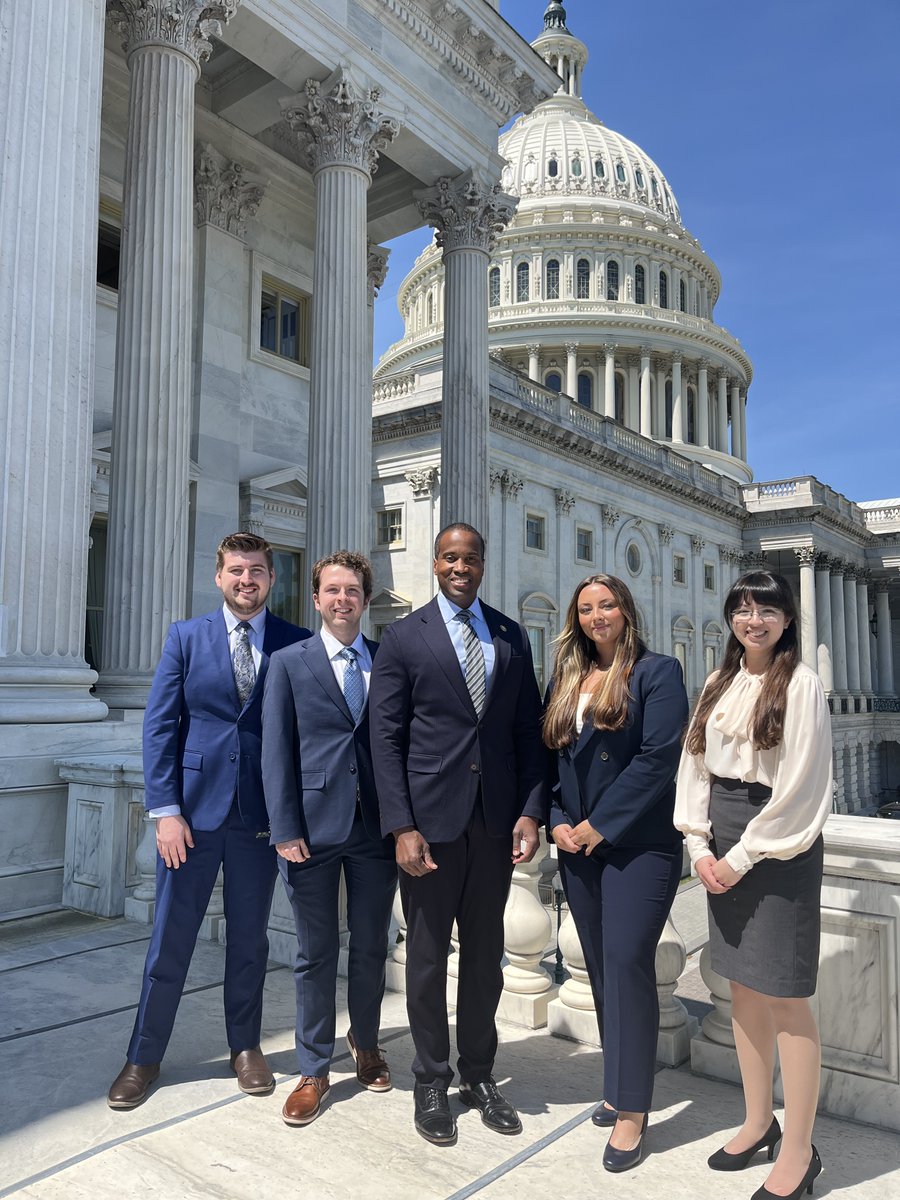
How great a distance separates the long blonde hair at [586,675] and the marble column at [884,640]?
70.8 metres

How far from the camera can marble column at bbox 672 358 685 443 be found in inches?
2785

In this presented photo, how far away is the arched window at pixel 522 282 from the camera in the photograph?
238 feet

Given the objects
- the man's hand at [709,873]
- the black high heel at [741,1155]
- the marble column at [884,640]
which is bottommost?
the black high heel at [741,1155]

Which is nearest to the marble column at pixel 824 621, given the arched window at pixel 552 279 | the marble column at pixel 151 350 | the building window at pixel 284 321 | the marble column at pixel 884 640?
the marble column at pixel 884 640

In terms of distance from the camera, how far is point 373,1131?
13.2 ft

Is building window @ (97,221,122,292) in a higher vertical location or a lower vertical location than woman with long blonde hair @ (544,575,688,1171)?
higher

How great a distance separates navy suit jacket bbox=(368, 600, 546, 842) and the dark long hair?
77 cm

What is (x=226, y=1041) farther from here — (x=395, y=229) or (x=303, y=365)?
(x=395, y=229)

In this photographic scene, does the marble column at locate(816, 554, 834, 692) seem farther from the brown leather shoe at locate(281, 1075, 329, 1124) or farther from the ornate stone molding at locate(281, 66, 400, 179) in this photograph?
the brown leather shoe at locate(281, 1075, 329, 1124)

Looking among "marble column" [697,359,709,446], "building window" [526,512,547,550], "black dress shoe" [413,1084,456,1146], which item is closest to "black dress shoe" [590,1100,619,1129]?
"black dress shoe" [413,1084,456,1146]

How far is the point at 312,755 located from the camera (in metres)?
4.35

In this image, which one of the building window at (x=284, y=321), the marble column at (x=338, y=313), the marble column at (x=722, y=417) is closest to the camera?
the marble column at (x=338, y=313)

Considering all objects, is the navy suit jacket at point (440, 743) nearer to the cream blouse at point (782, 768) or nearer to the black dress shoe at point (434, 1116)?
the cream blouse at point (782, 768)

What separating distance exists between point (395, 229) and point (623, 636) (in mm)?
19378
